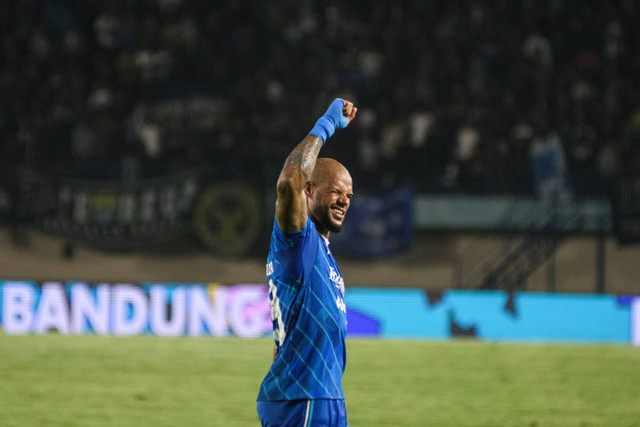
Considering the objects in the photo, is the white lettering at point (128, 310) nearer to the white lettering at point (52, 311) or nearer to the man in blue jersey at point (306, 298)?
the white lettering at point (52, 311)

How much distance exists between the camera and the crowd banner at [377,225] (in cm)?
1271

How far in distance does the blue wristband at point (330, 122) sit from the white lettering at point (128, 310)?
8.97 meters

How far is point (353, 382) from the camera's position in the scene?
864 centimetres

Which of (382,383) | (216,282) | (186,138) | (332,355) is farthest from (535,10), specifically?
(332,355)

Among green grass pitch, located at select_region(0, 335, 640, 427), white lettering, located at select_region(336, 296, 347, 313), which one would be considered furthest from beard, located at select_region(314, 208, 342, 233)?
green grass pitch, located at select_region(0, 335, 640, 427)

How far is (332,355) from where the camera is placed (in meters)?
3.33

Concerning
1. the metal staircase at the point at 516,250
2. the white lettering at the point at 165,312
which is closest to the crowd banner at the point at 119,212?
the white lettering at the point at 165,312

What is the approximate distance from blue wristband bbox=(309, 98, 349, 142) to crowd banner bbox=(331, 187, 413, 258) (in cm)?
894

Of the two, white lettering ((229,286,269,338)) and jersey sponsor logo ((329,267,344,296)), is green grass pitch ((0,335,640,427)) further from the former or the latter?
jersey sponsor logo ((329,267,344,296))

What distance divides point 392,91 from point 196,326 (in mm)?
6404

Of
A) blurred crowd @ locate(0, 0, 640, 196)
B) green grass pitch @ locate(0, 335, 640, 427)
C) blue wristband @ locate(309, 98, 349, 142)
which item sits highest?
blurred crowd @ locate(0, 0, 640, 196)

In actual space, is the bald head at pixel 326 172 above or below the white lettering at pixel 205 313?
above

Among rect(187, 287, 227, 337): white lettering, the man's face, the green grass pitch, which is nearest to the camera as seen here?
the man's face

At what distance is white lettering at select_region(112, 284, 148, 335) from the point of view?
476 inches
